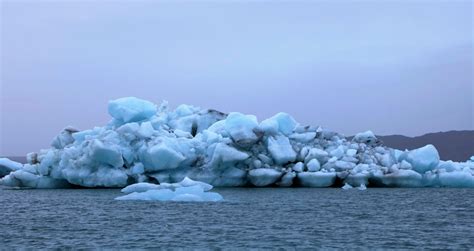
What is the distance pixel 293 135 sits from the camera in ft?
110

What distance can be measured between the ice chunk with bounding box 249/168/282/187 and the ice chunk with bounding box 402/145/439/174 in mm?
6572

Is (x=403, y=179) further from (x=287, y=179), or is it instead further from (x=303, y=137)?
(x=287, y=179)

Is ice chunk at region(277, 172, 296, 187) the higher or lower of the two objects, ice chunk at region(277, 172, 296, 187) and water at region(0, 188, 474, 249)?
the higher

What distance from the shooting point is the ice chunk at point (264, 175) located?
31.5m

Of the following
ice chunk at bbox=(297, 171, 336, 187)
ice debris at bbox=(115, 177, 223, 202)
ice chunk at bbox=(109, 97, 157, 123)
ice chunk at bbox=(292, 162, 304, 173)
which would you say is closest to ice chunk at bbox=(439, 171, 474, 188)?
ice chunk at bbox=(297, 171, 336, 187)

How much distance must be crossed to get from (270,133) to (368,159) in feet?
16.6

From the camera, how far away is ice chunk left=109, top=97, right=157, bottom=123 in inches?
1264

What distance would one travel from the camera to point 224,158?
99.9ft

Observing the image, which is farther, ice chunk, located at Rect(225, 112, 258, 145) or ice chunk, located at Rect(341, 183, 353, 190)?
ice chunk, located at Rect(341, 183, 353, 190)

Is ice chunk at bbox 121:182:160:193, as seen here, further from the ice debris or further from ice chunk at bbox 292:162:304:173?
ice chunk at bbox 292:162:304:173

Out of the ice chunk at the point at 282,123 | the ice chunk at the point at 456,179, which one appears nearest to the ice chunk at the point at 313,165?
the ice chunk at the point at 282,123

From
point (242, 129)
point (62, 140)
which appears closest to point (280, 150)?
point (242, 129)

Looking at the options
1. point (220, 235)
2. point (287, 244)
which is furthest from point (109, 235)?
point (287, 244)

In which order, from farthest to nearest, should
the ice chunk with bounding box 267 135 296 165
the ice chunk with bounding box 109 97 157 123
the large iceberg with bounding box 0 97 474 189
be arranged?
1. the ice chunk with bounding box 109 97 157 123
2. the ice chunk with bounding box 267 135 296 165
3. the large iceberg with bounding box 0 97 474 189
